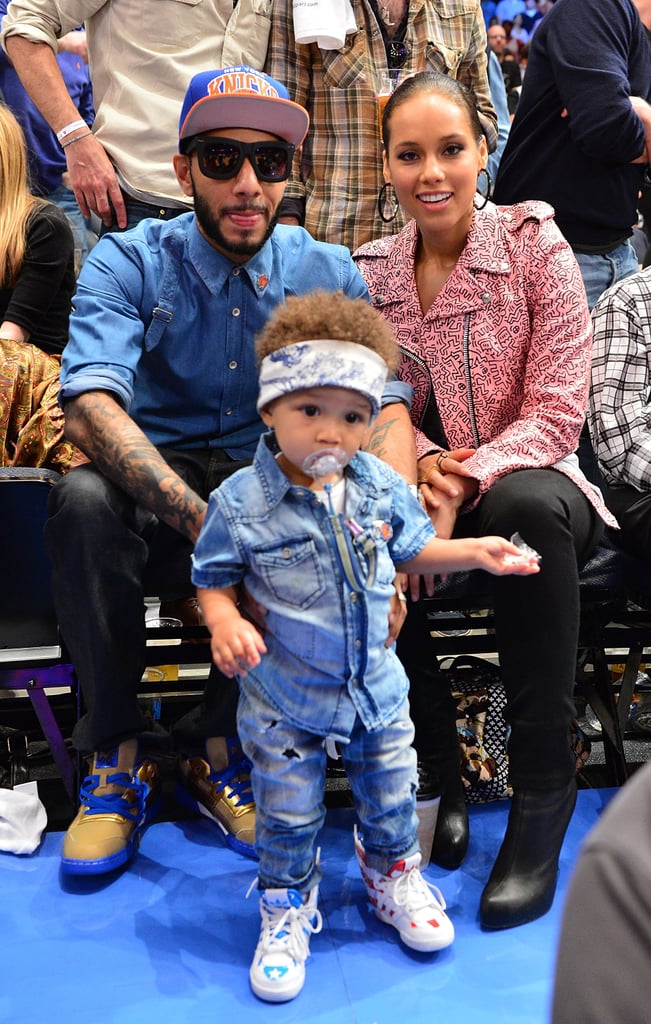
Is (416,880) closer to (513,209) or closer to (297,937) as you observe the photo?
(297,937)

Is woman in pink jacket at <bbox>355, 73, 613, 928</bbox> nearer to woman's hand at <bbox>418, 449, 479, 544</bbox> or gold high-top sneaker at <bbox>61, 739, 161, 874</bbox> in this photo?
woman's hand at <bbox>418, 449, 479, 544</bbox>

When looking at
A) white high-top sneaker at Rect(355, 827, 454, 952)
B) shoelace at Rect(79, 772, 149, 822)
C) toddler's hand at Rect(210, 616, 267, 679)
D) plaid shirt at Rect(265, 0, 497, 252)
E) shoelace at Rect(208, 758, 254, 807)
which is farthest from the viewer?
plaid shirt at Rect(265, 0, 497, 252)

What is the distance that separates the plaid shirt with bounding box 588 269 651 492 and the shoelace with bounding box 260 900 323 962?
1251 millimetres

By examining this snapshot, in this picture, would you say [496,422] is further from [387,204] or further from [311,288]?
[387,204]

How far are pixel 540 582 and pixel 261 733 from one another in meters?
0.61

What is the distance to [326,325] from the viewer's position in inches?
67.4

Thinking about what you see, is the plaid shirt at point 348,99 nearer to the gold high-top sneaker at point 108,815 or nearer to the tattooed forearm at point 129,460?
the tattooed forearm at point 129,460

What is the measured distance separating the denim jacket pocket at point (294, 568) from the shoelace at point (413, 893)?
55 centimetres

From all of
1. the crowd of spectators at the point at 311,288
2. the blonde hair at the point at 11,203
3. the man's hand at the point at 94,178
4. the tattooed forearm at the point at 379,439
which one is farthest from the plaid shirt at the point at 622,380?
the blonde hair at the point at 11,203

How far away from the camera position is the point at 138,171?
276cm

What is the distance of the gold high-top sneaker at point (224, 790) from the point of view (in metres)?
2.20

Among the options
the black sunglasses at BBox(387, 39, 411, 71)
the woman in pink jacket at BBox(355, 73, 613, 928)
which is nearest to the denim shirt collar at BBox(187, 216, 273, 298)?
the woman in pink jacket at BBox(355, 73, 613, 928)

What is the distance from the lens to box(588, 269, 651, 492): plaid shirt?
2.46 meters

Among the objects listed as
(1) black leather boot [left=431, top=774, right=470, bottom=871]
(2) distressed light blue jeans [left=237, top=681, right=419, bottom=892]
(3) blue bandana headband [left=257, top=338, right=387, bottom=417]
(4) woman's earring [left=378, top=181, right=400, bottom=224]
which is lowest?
(1) black leather boot [left=431, top=774, right=470, bottom=871]
